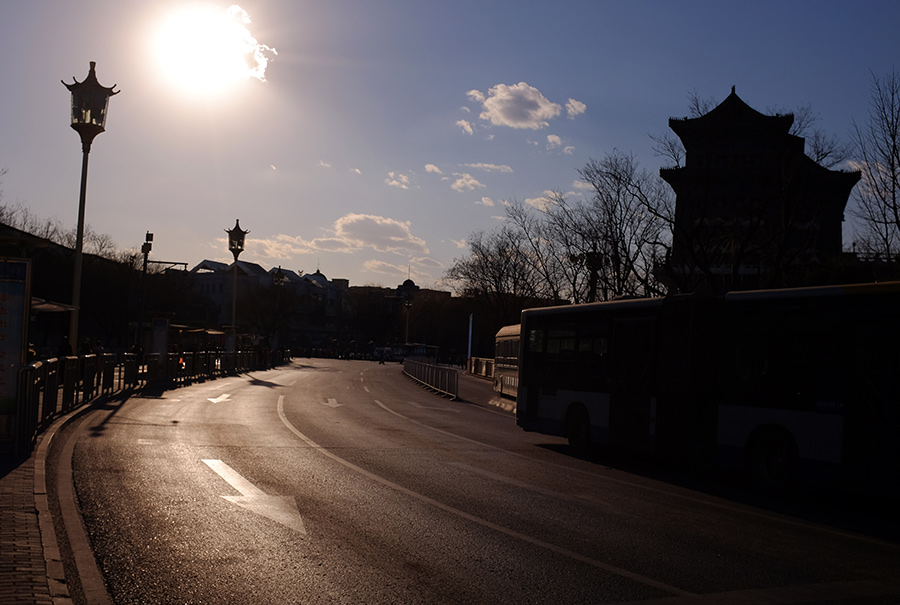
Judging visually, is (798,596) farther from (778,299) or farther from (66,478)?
(66,478)

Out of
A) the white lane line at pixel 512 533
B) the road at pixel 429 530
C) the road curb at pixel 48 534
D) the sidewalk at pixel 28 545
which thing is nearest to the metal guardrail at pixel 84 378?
the road curb at pixel 48 534

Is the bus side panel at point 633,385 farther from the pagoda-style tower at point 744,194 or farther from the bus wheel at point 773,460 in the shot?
the pagoda-style tower at point 744,194

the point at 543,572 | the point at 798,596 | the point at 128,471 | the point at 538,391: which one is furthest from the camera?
the point at 538,391

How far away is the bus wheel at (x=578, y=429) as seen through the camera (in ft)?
53.8

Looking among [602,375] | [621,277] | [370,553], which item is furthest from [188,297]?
[370,553]

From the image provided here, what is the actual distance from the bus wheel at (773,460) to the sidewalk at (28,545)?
9.33 meters

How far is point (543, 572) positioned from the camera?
6.84 m

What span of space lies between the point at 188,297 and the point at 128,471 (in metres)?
79.1

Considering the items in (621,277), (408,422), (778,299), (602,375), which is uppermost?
(621,277)

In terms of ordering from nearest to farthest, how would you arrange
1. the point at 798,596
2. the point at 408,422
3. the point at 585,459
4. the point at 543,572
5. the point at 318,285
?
the point at 798,596
the point at 543,572
the point at 585,459
the point at 408,422
the point at 318,285

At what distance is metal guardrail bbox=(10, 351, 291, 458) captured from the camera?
1234 cm

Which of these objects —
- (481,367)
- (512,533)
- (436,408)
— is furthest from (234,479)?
(481,367)

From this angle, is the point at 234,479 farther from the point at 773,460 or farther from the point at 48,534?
the point at 773,460

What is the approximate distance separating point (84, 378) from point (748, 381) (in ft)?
54.5
